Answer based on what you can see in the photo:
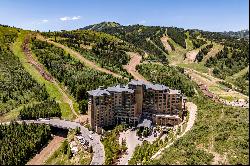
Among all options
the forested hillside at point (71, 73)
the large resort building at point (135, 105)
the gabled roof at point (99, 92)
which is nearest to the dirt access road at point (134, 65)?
the forested hillside at point (71, 73)

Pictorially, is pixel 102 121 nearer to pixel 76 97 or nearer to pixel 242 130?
pixel 76 97

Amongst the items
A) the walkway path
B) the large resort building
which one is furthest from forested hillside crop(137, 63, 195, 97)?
the large resort building

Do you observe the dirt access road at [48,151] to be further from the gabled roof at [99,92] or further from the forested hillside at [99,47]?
the forested hillside at [99,47]

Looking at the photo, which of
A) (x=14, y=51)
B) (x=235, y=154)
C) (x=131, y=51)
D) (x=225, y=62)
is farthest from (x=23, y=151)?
(x=225, y=62)

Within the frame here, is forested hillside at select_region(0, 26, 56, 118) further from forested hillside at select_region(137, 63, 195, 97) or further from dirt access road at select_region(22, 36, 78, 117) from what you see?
forested hillside at select_region(137, 63, 195, 97)

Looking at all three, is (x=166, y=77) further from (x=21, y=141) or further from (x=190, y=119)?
(x=21, y=141)

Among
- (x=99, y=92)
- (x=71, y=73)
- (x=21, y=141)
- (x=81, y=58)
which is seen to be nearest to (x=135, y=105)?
(x=99, y=92)
